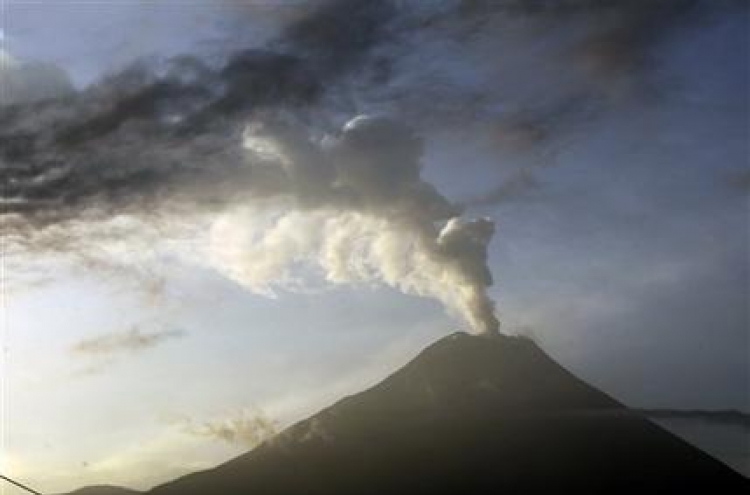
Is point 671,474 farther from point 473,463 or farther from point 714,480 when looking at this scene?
point 473,463

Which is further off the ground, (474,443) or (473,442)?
(473,442)

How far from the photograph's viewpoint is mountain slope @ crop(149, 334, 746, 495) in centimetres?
10431

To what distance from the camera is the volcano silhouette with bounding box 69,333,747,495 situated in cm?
10394

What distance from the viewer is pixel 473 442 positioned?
11794 cm

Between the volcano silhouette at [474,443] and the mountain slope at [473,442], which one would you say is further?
the mountain slope at [473,442]

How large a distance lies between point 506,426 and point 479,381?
20.8 m

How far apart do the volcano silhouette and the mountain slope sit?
21 cm

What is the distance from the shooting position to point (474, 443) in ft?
385

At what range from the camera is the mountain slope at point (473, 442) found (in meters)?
104

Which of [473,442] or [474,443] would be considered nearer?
[474,443]

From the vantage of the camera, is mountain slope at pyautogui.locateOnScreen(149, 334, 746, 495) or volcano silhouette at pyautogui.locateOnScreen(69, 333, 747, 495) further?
mountain slope at pyautogui.locateOnScreen(149, 334, 746, 495)

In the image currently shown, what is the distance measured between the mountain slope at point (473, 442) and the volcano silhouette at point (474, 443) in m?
0.21

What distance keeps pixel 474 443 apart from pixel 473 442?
45 centimetres

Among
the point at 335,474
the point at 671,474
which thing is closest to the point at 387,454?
the point at 335,474
